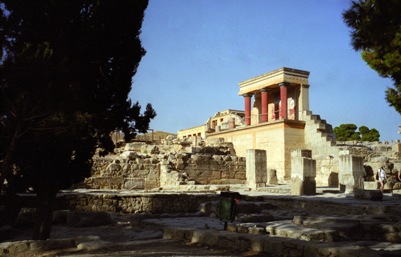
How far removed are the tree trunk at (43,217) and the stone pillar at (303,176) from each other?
10.3 meters

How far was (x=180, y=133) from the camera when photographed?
167 feet

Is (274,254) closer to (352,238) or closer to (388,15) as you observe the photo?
(352,238)

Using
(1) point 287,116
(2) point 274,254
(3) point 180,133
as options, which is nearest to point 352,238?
(2) point 274,254

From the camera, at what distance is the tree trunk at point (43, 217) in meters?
7.68

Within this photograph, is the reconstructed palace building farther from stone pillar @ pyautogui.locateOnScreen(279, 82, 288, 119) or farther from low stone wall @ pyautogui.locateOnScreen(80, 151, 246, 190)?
low stone wall @ pyautogui.locateOnScreen(80, 151, 246, 190)

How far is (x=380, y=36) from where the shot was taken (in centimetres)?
765

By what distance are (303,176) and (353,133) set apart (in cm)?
4684

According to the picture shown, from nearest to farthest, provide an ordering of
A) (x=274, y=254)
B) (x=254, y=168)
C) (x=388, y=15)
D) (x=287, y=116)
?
(x=274, y=254) → (x=388, y=15) → (x=254, y=168) → (x=287, y=116)

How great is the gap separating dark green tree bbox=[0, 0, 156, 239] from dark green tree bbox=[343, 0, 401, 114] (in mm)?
4312

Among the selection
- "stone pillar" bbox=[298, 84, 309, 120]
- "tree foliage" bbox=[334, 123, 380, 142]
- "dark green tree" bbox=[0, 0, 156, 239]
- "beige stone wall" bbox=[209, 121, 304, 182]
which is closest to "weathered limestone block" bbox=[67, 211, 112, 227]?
"dark green tree" bbox=[0, 0, 156, 239]

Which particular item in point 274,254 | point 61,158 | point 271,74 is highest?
point 271,74

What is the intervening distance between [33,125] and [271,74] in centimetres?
2577

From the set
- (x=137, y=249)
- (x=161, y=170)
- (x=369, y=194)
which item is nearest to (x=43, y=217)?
(x=137, y=249)

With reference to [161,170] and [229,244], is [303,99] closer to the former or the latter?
[161,170]
